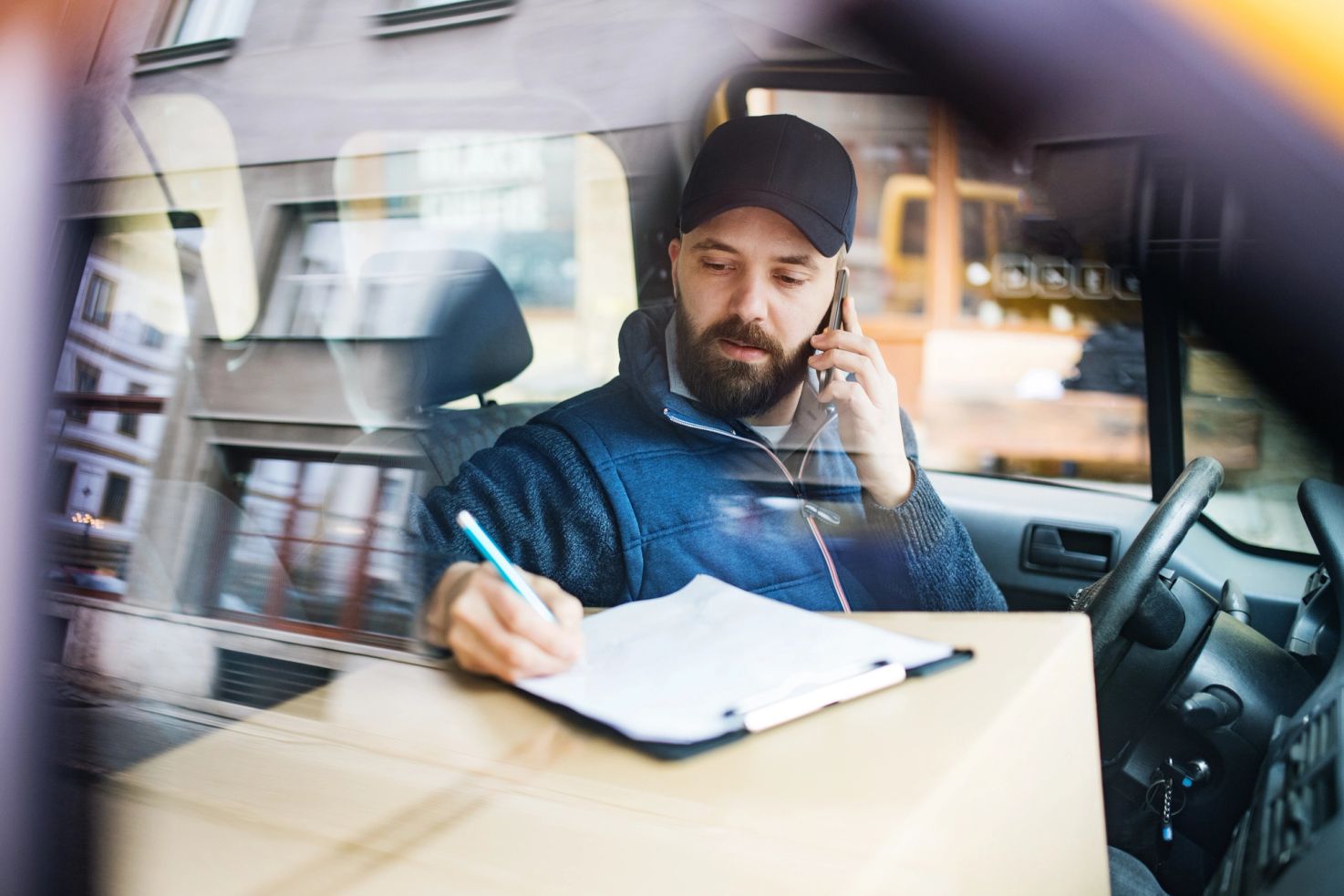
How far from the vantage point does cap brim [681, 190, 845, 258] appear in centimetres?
130

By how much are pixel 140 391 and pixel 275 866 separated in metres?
0.43

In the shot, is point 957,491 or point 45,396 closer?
point 45,396

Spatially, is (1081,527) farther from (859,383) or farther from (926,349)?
(859,383)

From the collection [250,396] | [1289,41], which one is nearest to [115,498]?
[250,396]

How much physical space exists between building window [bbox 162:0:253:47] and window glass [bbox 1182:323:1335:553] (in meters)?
0.95

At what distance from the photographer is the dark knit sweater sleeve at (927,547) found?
1347mm

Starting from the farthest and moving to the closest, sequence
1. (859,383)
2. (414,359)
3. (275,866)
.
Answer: (859,383)
(414,359)
(275,866)

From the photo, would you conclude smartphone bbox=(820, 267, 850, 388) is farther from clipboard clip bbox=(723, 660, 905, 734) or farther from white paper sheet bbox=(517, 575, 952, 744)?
clipboard clip bbox=(723, 660, 905, 734)

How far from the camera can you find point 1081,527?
6.13 ft

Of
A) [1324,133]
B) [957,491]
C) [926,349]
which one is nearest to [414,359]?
[926,349]

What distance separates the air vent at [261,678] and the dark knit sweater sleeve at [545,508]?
0.22 m

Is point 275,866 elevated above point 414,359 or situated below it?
below

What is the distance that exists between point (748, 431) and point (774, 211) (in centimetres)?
28

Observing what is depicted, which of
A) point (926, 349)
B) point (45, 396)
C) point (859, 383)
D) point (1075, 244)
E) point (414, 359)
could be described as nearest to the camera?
point (45, 396)
